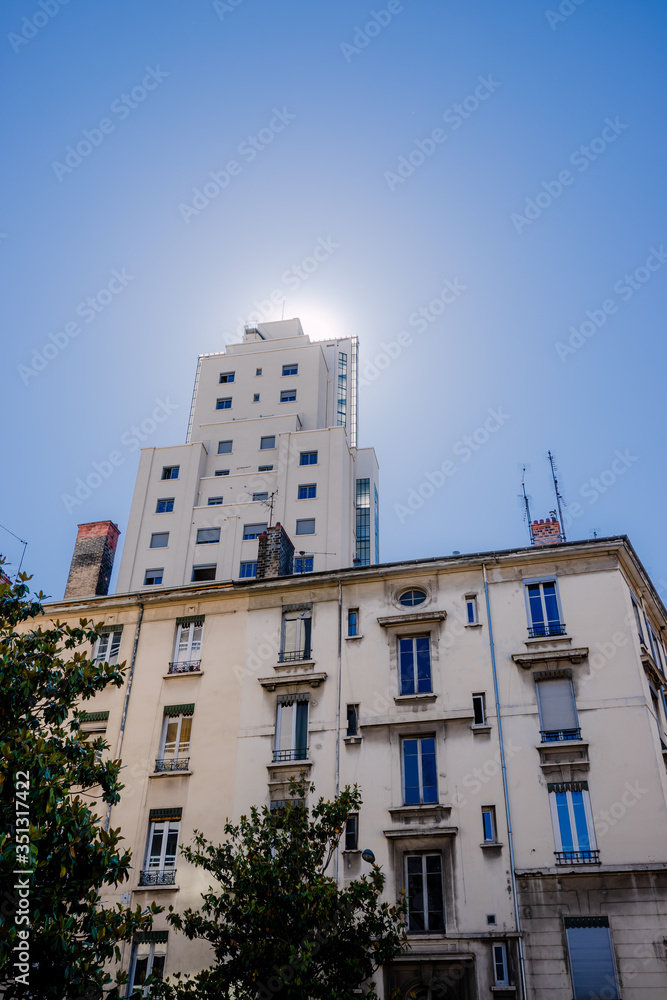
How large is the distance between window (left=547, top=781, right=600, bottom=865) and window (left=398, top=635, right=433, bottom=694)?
520 cm

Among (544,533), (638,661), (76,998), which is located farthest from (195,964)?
(544,533)

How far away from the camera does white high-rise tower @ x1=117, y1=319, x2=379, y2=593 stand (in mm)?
51844

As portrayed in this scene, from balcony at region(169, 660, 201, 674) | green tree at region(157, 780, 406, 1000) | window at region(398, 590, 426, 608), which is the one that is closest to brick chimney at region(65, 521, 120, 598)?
balcony at region(169, 660, 201, 674)

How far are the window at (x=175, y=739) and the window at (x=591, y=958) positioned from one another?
13.3 m

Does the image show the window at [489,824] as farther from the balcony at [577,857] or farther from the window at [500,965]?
the window at [500,965]

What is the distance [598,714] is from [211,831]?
12.8m

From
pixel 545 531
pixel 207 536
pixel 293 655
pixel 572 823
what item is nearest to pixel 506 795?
pixel 572 823

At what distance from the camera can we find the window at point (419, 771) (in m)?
26.6

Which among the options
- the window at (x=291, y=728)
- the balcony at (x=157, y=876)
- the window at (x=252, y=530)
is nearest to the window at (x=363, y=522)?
the window at (x=252, y=530)

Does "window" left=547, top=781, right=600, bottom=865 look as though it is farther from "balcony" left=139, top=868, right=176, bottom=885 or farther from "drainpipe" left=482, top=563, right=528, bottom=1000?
"balcony" left=139, top=868, right=176, bottom=885

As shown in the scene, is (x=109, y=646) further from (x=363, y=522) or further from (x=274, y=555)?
(x=363, y=522)

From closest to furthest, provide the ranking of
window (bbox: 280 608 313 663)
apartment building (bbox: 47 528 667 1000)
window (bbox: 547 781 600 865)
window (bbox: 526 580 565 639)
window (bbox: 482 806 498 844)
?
apartment building (bbox: 47 528 667 1000), window (bbox: 547 781 600 865), window (bbox: 482 806 498 844), window (bbox: 526 580 565 639), window (bbox: 280 608 313 663)

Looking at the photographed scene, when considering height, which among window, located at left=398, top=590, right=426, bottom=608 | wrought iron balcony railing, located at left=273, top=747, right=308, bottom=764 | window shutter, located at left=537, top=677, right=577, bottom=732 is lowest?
wrought iron balcony railing, located at left=273, top=747, right=308, bottom=764

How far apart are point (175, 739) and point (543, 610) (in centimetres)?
1342
